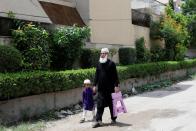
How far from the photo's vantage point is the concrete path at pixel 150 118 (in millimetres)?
9664

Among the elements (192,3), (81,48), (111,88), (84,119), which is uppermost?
(192,3)

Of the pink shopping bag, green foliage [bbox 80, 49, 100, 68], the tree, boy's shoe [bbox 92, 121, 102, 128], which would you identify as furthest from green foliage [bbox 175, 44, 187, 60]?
boy's shoe [bbox 92, 121, 102, 128]

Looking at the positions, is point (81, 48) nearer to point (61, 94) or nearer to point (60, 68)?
point (60, 68)

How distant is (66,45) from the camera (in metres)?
14.7

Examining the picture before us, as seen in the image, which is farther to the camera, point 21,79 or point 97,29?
point 97,29

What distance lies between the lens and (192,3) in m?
39.9

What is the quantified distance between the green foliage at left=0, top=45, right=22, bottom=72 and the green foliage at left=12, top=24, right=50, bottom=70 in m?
0.73

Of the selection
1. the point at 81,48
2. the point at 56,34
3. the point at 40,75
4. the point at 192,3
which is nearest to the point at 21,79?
the point at 40,75

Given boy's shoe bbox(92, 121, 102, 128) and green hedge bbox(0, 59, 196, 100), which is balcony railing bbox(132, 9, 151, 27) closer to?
green hedge bbox(0, 59, 196, 100)

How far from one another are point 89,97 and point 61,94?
89.1 inches

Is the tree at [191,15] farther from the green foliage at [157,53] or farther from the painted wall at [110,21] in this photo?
the painted wall at [110,21]

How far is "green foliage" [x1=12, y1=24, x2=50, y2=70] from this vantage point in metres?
12.8

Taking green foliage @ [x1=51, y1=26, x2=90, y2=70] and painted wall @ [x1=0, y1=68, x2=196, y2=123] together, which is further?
green foliage @ [x1=51, y1=26, x2=90, y2=70]

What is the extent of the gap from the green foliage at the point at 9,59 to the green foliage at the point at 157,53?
47.9 ft
